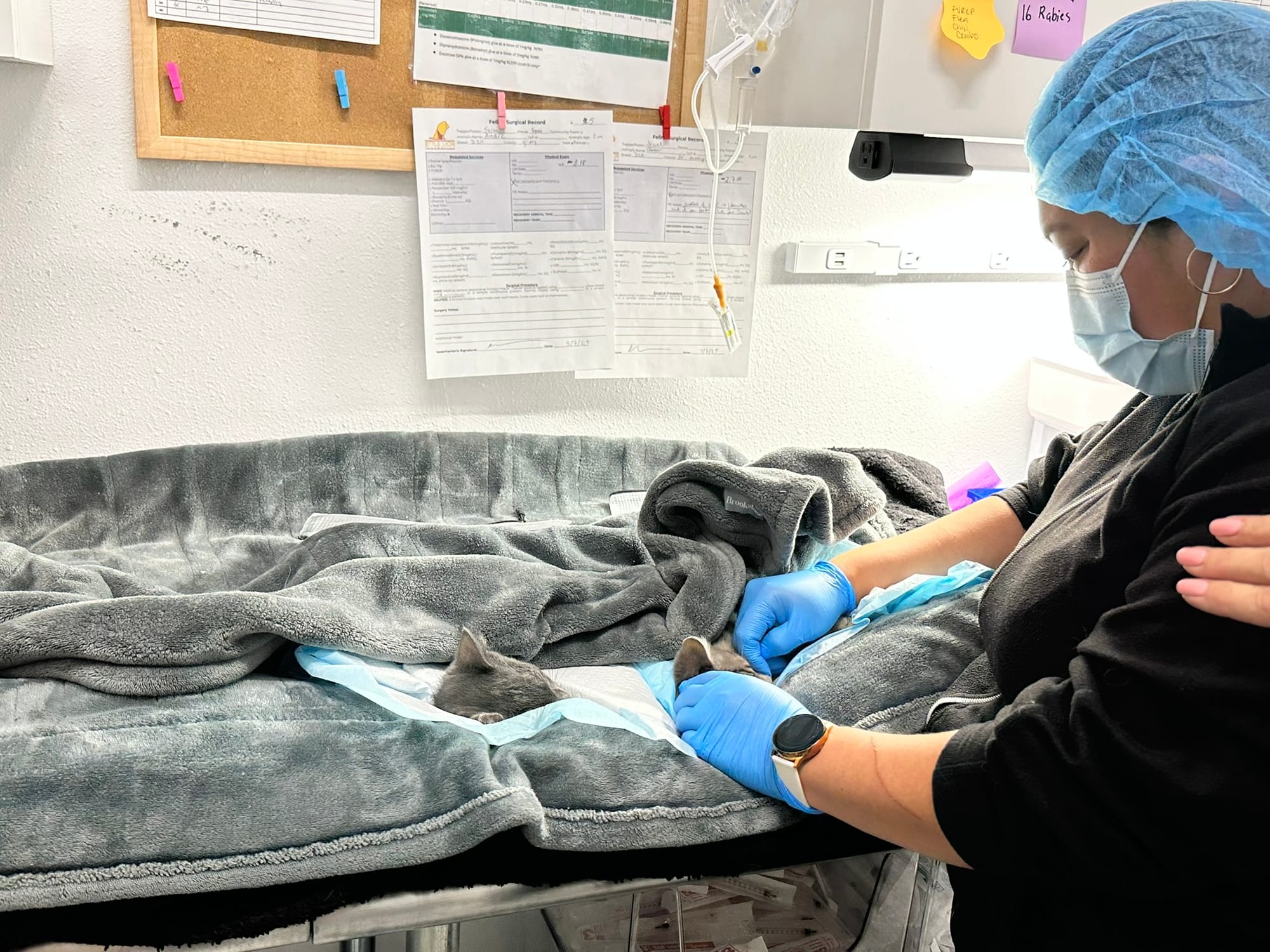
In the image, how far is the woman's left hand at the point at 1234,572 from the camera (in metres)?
0.73

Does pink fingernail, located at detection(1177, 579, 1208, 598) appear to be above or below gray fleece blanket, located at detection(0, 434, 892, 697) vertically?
above

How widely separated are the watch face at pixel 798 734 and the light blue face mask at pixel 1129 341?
45 cm

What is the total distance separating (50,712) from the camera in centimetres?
100

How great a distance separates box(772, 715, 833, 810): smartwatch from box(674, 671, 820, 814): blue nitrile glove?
0.01 metres

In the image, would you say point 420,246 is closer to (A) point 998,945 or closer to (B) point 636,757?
(B) point 636,757

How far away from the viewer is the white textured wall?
5.08 ft

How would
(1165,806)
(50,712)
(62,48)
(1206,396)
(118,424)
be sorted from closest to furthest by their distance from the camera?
(1165,806) < (1206,396) < (50,712) < (62,48) < (118,424)

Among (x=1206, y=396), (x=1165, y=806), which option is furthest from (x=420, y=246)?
(x=1165, y=806)

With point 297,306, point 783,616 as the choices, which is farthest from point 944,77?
point 297,306

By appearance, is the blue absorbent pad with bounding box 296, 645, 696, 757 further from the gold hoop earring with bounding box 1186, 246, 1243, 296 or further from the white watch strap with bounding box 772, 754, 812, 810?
the gold hoop earring with bounding box 1186, 246, 1243, 296

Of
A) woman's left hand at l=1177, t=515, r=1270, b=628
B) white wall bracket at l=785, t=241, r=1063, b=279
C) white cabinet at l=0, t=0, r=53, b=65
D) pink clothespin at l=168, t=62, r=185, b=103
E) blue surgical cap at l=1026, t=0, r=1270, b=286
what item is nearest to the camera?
woman's left hand at l=1177, t=515, r=1270, b=628

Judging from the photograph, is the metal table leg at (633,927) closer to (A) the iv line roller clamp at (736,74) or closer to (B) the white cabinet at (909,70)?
(A) the iv line roller clamp at (736,74)

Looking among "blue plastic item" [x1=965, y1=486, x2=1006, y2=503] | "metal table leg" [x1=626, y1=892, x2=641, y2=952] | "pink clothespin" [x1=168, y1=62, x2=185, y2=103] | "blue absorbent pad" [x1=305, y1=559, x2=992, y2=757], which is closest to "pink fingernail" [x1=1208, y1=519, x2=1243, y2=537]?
"blue absorbent pad" [x1=305, y1=559, x2=992, y2=757]

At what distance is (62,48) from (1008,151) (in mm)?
1467
